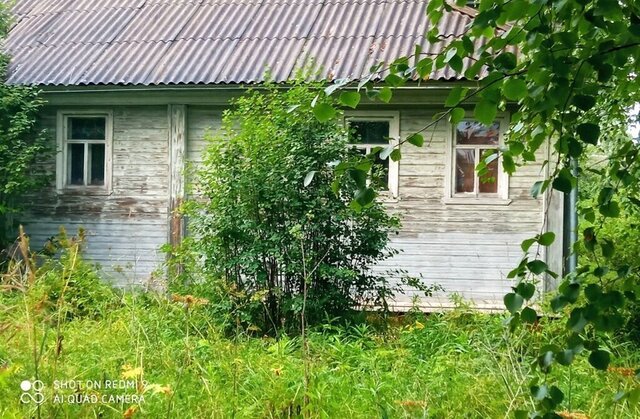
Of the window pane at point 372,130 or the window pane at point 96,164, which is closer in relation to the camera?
the window pane at point 372,130

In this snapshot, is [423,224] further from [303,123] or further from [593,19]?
[593,19]

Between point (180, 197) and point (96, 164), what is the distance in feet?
5.16

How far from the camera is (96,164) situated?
929 cm

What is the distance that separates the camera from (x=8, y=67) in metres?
9.29

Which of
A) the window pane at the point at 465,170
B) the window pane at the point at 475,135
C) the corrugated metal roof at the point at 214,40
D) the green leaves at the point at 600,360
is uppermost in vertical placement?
the corrugated metal roof at the point at 214,40

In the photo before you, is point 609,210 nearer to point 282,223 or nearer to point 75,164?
point 282,223

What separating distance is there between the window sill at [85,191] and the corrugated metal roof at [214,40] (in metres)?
1.52

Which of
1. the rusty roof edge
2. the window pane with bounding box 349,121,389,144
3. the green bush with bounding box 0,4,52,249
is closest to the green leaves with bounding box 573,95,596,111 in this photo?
the rusty roof edge

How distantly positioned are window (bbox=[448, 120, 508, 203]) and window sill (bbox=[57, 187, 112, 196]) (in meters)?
4.87

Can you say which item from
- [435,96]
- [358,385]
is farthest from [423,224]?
[358,385]

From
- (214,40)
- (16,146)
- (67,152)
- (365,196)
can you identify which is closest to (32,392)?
(365,196)

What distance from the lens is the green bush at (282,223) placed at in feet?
19.2

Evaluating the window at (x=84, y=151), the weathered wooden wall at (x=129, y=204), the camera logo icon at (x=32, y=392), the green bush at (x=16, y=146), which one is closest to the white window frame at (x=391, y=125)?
the weathered wooden wall at (x=129, y=204)

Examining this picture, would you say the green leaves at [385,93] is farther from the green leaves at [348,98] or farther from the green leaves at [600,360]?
the green leaves at [600,360]
